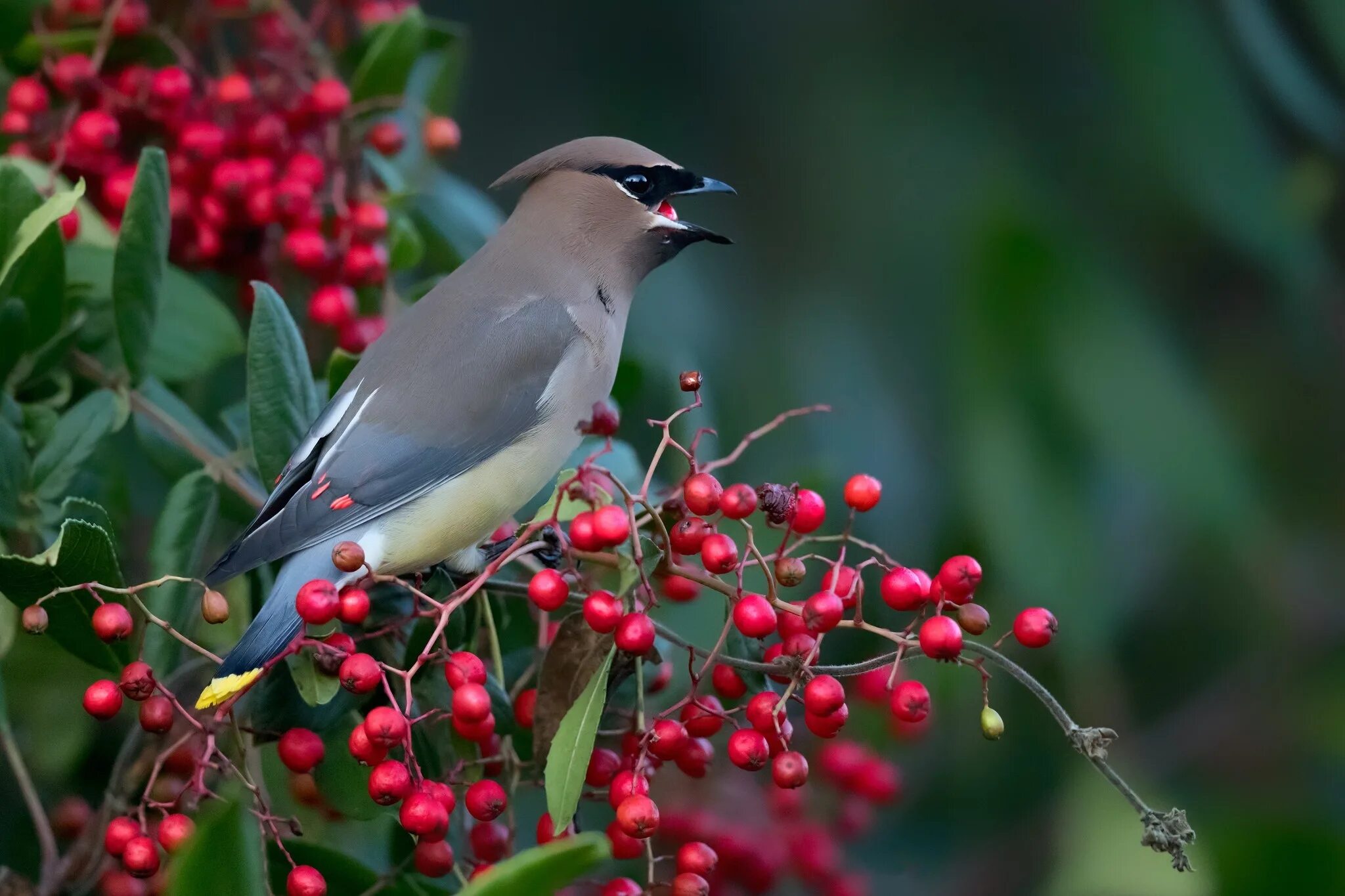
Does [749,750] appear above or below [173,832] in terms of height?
above

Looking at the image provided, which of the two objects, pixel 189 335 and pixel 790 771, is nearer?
pixel 790 771

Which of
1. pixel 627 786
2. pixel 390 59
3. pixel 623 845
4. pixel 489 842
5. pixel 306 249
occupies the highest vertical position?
pixel 390 59

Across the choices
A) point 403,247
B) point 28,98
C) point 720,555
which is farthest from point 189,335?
point 720,555

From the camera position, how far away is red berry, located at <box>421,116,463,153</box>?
228cm

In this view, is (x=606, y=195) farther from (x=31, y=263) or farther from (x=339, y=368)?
(x=31, y=263)

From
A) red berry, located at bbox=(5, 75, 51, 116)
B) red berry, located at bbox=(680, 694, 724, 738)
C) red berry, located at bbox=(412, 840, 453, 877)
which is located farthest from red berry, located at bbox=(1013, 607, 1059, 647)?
red berry, located at bbox=(5, 75, 51, 116)

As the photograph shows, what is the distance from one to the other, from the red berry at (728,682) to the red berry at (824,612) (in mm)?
218

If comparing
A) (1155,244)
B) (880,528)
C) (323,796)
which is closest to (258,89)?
(323,796)

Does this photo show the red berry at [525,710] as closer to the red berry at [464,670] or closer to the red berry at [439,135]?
the red berry at [464,670]

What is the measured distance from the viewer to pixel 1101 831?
2.48m

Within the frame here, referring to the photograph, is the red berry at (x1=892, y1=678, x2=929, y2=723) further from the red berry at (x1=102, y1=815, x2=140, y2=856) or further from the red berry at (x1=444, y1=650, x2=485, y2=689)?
the red berry at (x1=102, y1=815, x2=140, y2=856)

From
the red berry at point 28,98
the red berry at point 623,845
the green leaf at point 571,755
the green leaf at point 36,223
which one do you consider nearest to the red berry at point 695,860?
the red berry at point 623,845

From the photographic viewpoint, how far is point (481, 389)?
6.07 ft

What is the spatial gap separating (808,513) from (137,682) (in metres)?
0.66
